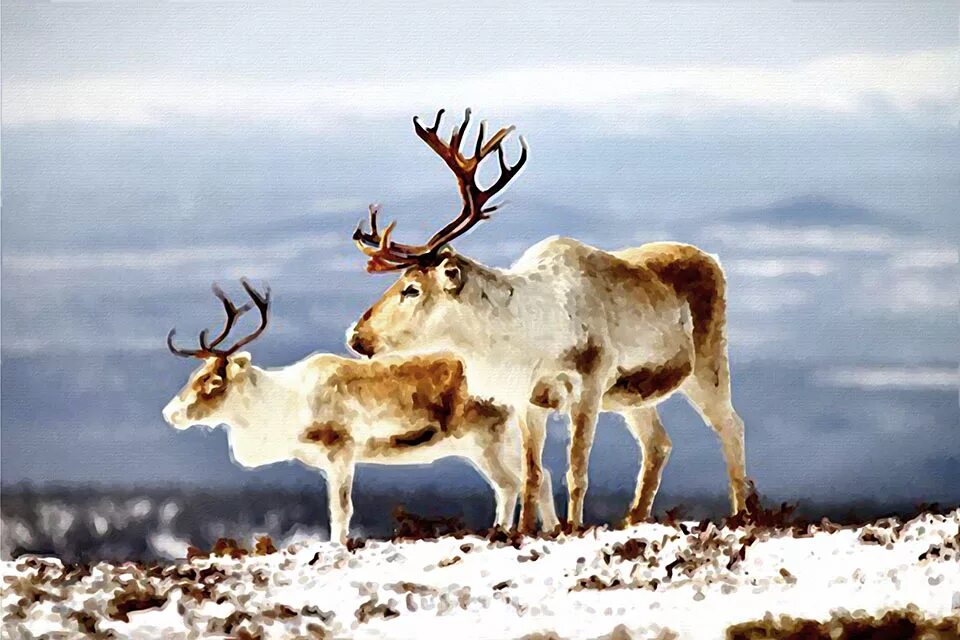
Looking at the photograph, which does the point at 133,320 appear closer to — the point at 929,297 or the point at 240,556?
the point at 240,556

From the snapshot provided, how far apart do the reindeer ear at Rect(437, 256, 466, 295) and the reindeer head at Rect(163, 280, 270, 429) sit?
57cm

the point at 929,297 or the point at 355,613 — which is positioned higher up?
the point at 929,297

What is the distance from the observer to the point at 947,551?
342 cm

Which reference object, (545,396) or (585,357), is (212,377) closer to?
(545,396)

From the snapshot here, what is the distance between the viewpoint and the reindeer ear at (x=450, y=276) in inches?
148

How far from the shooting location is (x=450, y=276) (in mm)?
3750

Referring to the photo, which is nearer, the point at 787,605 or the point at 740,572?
the point at 787,605

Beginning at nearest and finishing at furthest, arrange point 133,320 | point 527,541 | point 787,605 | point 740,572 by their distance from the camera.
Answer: point 787,605 < point 740,572 < point 527,541 < point 133,320

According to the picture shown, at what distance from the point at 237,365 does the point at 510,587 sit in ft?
3.89

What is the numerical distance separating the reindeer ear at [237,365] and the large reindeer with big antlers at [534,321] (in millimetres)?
421

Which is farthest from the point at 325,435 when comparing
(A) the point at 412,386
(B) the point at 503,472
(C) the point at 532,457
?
(C) the point at 532,457

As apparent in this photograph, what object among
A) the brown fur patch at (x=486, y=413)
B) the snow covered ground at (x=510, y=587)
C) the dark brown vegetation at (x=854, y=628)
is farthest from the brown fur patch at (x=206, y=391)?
the dark brown vegetation at (x=854, y=628)

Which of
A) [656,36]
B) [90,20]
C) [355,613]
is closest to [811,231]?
[656,36]

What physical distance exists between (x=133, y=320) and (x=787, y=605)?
2.03 meters
